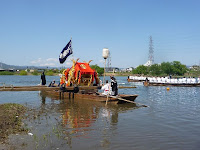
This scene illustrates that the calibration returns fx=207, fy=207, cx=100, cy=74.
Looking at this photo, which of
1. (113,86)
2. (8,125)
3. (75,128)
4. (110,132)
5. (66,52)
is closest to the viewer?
(110,132)

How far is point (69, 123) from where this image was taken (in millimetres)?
10539

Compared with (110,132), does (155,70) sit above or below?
above

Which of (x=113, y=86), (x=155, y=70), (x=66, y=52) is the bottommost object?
(x=113, y=86)

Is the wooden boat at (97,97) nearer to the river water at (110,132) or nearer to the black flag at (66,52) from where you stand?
the river water at (110,132)

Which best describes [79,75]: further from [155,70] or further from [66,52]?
[155,70]

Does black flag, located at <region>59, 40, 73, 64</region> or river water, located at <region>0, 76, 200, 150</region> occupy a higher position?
Answer: black flag, located at <region>59, 40, 73, 64</region>

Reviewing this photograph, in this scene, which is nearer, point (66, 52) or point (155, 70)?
point (66, 52)

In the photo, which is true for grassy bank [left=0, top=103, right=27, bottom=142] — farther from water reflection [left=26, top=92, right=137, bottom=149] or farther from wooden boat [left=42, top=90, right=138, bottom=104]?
wooden boat [left=42, top=90, right=138, bottom=104]

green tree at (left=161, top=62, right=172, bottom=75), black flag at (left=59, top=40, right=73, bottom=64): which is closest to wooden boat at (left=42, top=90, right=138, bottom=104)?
black flag at (left=59, top=40, right=73, bottom=64)

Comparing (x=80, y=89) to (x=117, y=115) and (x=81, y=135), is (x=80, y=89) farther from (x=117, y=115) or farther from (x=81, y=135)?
(x=81, y=135)

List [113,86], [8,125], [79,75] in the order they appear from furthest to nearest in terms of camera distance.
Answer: [79,75], [113,86], [8,125]

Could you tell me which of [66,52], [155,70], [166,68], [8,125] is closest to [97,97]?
[8,125]

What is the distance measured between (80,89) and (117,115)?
9.38 meters

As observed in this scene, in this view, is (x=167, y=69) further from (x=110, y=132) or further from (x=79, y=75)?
(x=110, y=132)
